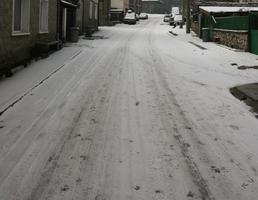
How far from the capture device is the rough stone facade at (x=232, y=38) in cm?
1490

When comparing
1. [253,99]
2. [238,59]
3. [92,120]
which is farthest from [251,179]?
[238,59]

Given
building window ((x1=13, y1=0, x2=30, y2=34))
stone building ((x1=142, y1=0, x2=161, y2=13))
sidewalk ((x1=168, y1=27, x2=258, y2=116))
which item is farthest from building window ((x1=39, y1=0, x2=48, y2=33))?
stone building ((x1=142, y1=0, x2=161, y2=13))

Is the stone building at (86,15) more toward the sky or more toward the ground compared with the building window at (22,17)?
more toward the sky

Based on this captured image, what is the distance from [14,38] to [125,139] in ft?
22.6

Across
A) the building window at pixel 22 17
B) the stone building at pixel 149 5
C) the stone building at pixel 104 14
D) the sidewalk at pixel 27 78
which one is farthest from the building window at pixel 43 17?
the stone building at pixel 149 5

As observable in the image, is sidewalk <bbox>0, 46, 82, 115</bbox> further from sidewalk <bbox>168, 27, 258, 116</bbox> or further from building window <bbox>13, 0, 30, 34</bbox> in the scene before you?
sidewalk <bbox>168, 27, 258, 116</bbox>

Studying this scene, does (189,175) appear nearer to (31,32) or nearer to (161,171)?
(161,171)

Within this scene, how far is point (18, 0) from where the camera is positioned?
1029 cm

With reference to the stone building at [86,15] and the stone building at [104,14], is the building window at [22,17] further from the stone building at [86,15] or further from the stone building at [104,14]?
the stone building at [104,14]

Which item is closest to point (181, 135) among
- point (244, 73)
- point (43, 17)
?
point (244, 73)

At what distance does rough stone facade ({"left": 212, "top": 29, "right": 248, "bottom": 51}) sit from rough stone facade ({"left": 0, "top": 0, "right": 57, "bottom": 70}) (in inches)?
382

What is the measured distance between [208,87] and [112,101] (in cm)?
274

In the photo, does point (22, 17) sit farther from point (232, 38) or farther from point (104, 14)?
point (104, 14)

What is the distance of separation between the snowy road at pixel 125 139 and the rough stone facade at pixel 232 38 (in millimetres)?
7483
